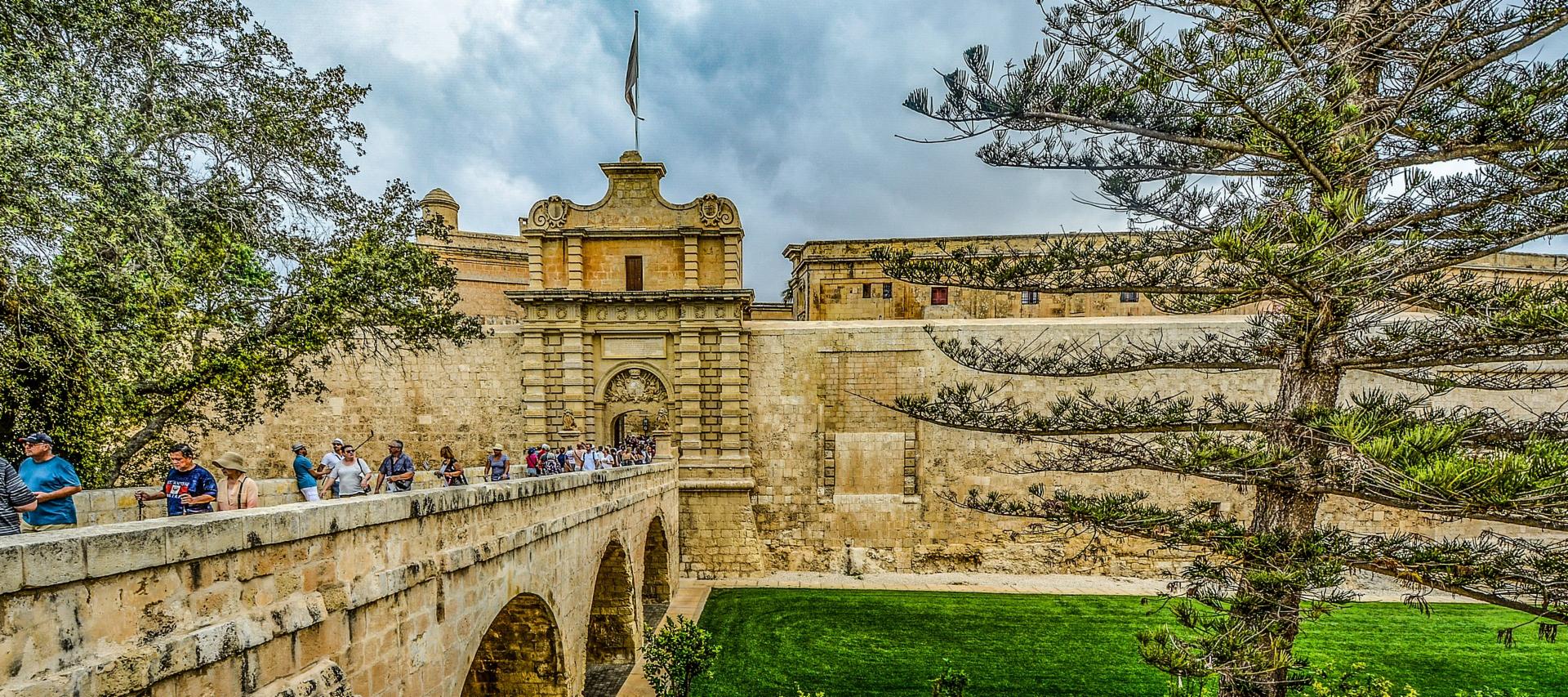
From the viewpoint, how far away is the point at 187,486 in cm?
447

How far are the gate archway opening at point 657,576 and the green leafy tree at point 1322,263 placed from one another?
365 inches

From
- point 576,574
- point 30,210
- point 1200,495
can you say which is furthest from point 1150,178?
point 1200,495

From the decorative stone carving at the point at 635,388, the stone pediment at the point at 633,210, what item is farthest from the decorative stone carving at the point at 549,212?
the decorative stone carving at the point at 635,388

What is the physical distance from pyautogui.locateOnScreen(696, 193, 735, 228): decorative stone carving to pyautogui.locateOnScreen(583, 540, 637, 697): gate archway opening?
8.33 metres

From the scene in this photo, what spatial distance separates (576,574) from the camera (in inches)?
309

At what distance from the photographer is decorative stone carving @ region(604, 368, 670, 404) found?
1691 centimetres

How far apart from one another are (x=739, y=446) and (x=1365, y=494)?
13.0m

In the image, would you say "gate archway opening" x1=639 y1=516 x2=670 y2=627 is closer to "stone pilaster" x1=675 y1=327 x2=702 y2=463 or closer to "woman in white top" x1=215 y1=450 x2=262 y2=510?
"stone pilaster" x1=675 y1=327 x2=702 y2=463

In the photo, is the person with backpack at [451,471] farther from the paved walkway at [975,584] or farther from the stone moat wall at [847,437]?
the stone moat wall at [847,437]

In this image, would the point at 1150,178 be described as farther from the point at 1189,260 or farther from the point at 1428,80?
the point at 1428,80

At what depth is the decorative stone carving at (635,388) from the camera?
16.9 meters

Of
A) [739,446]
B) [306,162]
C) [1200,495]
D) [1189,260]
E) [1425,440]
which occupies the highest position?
[306,162]

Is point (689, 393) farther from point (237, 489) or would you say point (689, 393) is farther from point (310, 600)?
point (310, 600)

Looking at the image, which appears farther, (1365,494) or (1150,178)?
(1150,178)
